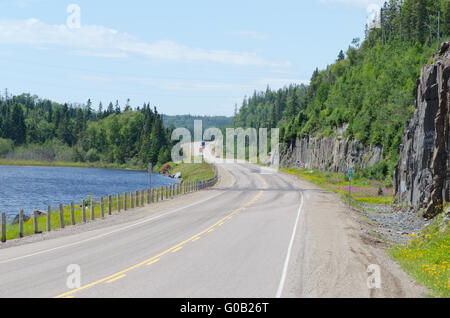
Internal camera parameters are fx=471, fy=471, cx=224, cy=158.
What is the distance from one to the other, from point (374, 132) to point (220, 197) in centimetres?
3444

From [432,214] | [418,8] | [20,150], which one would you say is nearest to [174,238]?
[432,214]

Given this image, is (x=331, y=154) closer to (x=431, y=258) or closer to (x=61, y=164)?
(x=431, y=258)

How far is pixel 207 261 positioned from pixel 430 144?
2250 cm

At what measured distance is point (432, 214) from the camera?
30016 mm

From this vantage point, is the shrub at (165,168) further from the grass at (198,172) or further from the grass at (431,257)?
the grass at (431,257)

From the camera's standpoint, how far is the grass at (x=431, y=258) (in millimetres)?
13062

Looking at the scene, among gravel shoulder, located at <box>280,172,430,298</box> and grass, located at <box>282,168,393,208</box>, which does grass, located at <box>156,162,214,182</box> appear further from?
gravel shoulder, located at <box>280,172,430,298</box>

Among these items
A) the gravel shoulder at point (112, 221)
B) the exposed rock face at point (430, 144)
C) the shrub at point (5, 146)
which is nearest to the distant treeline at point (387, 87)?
the exposed rock face at point (430, 144)

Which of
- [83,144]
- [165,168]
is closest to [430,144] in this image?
[165,168]

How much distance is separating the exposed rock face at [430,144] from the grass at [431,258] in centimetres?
562

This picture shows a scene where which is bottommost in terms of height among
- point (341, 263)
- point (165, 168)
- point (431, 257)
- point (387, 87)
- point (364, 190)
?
point (165, 168)

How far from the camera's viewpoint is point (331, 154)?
84125mm

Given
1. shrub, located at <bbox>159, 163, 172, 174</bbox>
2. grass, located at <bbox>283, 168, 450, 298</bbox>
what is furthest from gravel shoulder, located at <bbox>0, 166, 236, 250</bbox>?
shrub, located at <bbox>159, 163, 172, 174</bbox>
